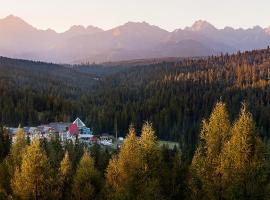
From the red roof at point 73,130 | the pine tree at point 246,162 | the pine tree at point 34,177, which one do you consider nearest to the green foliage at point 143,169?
the pine tree at point 246,162

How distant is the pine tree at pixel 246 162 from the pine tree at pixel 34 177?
19.0 meters

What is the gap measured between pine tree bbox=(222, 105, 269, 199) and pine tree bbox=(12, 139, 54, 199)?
19026 millimetres

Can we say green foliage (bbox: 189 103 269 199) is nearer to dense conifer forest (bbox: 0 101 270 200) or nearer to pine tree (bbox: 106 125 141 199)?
dense conifer forest (bbox: 0 101 270 200)

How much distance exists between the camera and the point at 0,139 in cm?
7969

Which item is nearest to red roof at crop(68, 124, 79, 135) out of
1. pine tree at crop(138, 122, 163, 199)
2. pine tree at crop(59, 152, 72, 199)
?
pine tree at crop(59, 152, 72, 199)

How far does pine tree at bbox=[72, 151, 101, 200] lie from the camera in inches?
1900

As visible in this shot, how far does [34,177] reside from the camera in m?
44.1

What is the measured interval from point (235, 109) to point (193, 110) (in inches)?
660

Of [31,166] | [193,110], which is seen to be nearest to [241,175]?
[31,166]

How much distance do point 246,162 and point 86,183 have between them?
2081 centimetres

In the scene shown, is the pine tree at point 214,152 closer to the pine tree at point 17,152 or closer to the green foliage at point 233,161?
A: the green foliage at point 233,161

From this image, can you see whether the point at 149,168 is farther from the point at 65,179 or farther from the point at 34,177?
the point at 65,179

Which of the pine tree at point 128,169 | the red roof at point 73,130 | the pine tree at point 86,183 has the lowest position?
the red roof at point 73,130

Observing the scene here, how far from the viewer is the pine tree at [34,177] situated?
4397 centimetres
